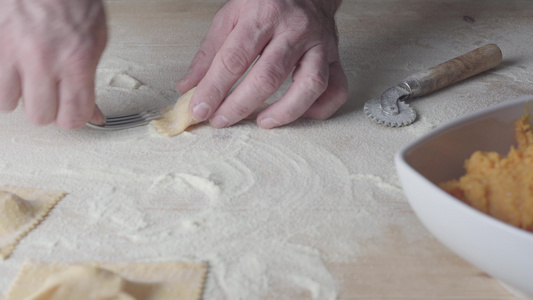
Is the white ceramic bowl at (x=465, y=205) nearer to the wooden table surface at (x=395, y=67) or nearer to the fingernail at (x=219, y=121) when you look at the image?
the wooden table surface at (x=395, y=67)

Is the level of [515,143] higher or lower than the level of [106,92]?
higher

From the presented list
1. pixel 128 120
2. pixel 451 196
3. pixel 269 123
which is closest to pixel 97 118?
pixel 128 120

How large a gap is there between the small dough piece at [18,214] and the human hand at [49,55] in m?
0.17

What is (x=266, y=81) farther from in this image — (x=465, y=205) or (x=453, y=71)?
(x=465, y=205)

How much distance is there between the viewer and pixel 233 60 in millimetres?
1165

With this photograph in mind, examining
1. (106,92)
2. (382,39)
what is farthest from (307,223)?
(382,39)

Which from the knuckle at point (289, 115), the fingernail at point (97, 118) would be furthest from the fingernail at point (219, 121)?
the fingernail at point (97, 118)

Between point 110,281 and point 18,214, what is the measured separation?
27 centimetres

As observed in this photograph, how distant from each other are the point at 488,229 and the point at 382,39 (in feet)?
3.76

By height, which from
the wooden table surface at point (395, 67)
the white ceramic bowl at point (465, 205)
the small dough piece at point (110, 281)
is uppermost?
the white ceramic bowl at point (465, 205)

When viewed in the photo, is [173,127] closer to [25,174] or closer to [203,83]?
[203,83]

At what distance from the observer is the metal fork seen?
115cm

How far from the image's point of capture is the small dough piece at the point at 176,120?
1.15m

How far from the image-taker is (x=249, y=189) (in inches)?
38.2
